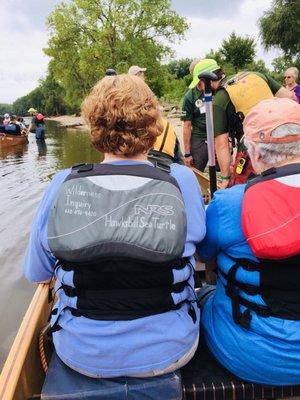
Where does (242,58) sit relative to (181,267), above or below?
above

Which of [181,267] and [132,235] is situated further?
[181,267]

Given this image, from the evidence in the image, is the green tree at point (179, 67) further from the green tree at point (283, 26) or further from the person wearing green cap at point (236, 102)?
the person wearing green cap at point (236, 102)

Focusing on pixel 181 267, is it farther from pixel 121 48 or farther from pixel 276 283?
pixel 121 48

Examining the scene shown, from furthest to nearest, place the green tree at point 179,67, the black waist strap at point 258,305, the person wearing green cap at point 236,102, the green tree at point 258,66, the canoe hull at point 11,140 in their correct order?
the green tree at point 179,67 → the green tree at point 258,66 → the canoe hull at point 11,140 → the person wearing green cap at point 236,102 → the black waist strap at point 258,305

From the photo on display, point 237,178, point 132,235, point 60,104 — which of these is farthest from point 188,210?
point 60,104

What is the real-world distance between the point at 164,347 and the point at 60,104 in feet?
286

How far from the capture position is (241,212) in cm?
170

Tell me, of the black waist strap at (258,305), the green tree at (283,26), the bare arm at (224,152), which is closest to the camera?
the black waist strap at (258,305)

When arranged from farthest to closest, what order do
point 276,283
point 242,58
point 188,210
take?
point 242,58, point 188,210, point 276,283

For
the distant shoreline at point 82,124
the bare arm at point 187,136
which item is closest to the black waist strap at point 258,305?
the distant shoreline at point 82,124

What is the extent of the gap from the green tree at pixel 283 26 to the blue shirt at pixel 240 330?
2917 centimetres

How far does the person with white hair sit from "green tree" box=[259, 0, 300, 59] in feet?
95.2

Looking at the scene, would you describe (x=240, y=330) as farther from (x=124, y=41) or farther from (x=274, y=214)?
(x=124, y=41)

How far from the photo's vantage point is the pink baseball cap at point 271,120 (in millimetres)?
1729
